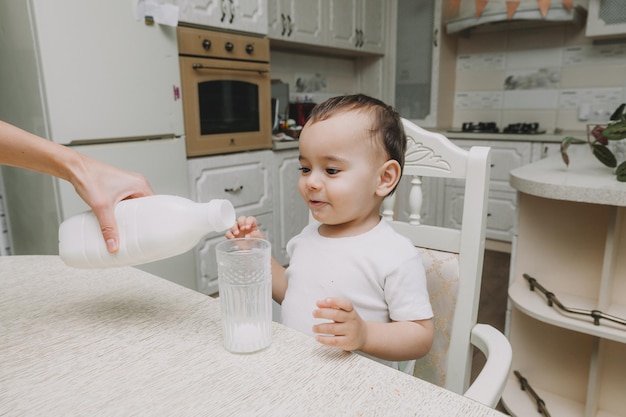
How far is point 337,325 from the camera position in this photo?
51 centimetres

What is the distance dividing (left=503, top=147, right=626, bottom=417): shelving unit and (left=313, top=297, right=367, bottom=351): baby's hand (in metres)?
0.90

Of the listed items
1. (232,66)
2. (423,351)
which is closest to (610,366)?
(423,351)

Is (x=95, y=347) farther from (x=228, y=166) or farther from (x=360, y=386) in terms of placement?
(x=228, y=166)

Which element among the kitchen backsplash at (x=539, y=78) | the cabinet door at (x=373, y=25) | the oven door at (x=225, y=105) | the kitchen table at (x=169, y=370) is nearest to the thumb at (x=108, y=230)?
the kitchen table at (x=169, y=370)

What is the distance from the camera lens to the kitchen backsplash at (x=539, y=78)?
124 inches

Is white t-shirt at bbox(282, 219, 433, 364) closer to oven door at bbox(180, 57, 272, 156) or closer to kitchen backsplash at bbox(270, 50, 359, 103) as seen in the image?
oven door at bbox(180, 57, 272, 156)

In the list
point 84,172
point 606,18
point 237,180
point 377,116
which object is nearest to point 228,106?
point 237,180

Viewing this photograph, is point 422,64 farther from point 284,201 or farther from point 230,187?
point 230,187

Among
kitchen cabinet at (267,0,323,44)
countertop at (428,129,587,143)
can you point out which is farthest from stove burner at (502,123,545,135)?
kitchen cabinet at (267,0,323,44)

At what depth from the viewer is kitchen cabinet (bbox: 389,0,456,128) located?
3439mm

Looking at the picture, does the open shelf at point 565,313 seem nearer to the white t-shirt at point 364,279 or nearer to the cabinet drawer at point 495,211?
the white t-shirt at point 364,279

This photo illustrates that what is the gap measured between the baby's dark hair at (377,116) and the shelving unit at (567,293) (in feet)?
2.04

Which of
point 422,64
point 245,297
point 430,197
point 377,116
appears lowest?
point 430,197

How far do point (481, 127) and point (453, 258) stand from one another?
279 cm
